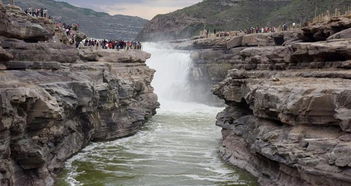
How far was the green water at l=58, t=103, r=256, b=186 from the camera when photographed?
21547 mm

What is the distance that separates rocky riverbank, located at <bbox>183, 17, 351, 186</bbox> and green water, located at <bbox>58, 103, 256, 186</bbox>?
4.49 feet

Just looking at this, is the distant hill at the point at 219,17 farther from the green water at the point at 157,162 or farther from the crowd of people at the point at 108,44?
the green water at the point at 157,162

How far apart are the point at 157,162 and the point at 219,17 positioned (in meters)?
89.0

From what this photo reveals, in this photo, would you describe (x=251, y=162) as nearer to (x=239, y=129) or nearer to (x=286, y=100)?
(x=239, y=129)

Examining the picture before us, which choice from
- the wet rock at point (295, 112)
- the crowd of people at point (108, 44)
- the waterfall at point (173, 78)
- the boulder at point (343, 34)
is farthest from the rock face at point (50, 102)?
the waterfall at point (173, 78)

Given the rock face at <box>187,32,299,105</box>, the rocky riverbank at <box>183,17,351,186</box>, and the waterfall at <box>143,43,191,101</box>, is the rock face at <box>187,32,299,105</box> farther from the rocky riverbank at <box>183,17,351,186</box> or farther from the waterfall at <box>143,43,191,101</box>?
the rocky riverbank at <box>183,17,351,186</box>

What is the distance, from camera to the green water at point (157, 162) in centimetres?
2155

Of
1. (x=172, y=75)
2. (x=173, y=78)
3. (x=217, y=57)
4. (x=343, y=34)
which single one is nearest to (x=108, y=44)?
(x=173, y=78)

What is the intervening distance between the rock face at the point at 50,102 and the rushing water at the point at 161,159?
102cm

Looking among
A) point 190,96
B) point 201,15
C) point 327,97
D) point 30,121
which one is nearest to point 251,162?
point 327,97

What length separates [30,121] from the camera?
18.8 meters

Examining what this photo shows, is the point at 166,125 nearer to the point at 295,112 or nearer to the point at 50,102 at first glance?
the point at 50,102

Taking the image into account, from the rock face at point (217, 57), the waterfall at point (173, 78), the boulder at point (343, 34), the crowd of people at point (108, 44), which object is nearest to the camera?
the boulder at point (343, 34)

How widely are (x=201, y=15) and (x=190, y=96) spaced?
59.5 m
